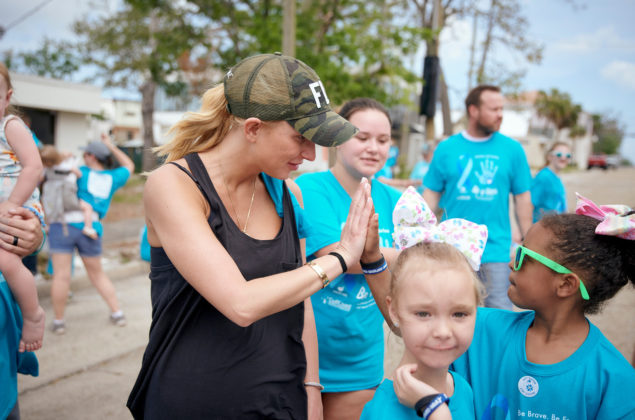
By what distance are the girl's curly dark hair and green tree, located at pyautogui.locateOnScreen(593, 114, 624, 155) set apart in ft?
331

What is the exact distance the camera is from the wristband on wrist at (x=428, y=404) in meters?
1.39

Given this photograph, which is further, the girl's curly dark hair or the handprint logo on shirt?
the handprint logo on shirt

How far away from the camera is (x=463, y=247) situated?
5.32 ft

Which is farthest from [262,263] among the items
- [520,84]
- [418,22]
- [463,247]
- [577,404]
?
[520,84]

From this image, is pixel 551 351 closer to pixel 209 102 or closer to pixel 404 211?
pixel 404 211

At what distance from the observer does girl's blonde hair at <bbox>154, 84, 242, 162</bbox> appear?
1794mm

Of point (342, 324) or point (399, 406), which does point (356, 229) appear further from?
point (342, 324)

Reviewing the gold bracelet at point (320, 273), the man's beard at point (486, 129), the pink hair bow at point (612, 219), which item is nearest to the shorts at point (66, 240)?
the man's beard at point (486, 129)

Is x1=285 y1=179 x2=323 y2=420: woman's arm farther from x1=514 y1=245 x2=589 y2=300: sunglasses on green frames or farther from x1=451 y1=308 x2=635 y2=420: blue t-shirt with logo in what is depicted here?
x1=514 y1=245 x2=589 y2=300: sunglasses on green frames

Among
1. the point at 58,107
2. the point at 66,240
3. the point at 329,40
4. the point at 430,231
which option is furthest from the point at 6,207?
the point at 58,107

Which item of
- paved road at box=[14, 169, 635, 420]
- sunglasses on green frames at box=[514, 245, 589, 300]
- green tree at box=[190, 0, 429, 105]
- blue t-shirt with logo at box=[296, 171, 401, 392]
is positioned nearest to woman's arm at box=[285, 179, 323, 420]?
blue t-shirt with logo at box=[296, 171, 401, 392]

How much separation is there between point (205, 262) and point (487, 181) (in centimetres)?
339

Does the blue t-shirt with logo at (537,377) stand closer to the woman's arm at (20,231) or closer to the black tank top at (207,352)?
the black tank top at (207,352)

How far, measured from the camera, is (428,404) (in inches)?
55.3
